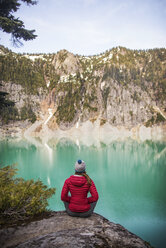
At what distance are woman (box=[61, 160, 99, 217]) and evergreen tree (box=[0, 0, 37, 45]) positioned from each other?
6.25 meters

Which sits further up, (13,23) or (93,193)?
(13,23)

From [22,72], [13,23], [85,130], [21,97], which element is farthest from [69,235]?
[22,72]

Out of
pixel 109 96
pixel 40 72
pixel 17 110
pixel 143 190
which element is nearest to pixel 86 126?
pixel 109 96

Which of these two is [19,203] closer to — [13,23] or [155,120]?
[13,23]

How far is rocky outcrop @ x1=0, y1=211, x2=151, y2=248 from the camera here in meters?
4.39

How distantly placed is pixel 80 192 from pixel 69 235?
140 cm

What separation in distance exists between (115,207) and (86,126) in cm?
12170

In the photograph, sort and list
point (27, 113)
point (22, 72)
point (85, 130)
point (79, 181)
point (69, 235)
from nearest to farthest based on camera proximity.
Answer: point (69, 235) → point (79, 181) → point (85, 130) → point (27, 113) → point (22, 72)

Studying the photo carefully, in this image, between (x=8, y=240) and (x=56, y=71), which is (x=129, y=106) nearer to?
(x=56, y=71)

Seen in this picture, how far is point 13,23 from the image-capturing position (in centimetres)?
811

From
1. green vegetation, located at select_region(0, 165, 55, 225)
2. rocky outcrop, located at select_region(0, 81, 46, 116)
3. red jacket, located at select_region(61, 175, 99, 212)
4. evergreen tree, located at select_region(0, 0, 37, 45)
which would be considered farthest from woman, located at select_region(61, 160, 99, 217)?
rocky outcrop, located at select_region(0, 81, 46, 116)

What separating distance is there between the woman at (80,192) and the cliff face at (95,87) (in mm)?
133106

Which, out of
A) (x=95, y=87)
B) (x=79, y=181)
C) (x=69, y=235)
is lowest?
Result: (x=69, y=235)

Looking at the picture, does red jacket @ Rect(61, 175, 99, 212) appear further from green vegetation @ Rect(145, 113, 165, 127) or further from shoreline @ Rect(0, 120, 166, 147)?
green vegetation @ Rect(145, 113, 165, 127)
